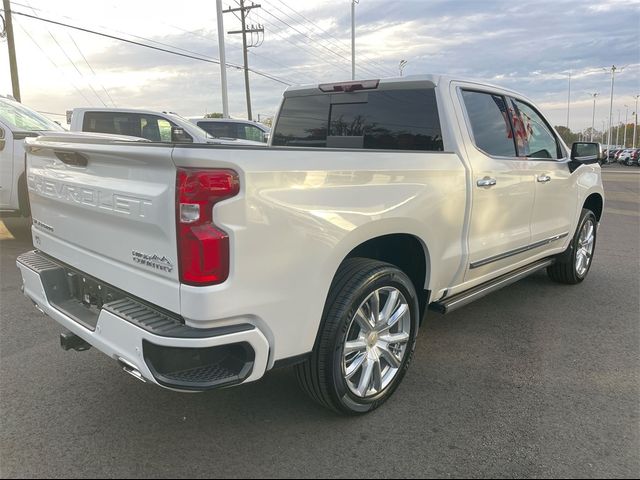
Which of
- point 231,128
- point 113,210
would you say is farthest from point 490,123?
point 231,128

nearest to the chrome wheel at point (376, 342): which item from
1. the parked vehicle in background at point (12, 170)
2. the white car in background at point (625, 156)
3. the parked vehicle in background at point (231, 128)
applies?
the parked vehicle in background at point (12, 170)

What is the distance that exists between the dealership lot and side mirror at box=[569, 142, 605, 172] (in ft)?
5.22

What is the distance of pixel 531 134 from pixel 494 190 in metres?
1.10

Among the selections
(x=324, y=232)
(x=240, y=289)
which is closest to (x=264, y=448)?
(x=240, y=289)

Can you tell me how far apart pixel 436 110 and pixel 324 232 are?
5.09ft

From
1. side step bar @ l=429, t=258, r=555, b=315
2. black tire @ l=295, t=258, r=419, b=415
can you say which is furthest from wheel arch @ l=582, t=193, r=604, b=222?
black tire @ l=295, t=258, r=419, b=415

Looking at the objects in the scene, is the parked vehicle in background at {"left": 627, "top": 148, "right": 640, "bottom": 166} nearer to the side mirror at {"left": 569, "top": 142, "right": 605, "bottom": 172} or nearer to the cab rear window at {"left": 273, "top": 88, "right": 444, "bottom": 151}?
the side mirror at {"left": 569, "top": 142, "right": 605, "bottom": 172}

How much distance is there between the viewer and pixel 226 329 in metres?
2.16

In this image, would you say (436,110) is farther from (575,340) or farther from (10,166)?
(10,166)

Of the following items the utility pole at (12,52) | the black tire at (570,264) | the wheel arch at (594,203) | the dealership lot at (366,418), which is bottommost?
the dealership lot at (366,418)

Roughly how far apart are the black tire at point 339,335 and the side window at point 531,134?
2.06 meters

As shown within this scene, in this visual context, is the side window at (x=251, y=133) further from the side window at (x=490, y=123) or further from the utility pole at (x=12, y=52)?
the side window at (x=490, y=123)

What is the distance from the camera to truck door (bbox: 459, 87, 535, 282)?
355cm

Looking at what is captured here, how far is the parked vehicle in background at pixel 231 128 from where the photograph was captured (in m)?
13.9
